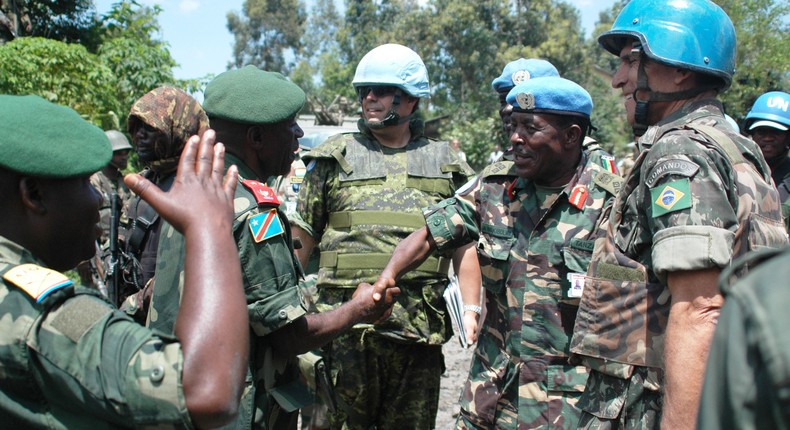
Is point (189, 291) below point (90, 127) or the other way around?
below

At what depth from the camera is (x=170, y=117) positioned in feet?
10.4

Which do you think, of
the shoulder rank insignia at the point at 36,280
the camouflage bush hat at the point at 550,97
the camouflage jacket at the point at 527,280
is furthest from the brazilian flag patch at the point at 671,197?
the shoulder rank insignia at the point at 36,280

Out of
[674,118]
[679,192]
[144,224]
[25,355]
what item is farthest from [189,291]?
[144,224]

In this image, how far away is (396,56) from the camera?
14.5 ft

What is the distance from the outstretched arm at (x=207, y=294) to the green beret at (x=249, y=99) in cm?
87

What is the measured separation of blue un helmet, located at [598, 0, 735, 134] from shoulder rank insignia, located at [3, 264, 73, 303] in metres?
2.10

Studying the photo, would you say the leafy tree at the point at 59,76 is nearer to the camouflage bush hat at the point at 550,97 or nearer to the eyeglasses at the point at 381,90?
the eyeglasses at the point at 381,90

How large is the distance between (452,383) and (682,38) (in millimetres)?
4399

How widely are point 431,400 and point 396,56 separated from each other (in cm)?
217

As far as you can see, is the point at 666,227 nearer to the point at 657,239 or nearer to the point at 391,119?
the point at 657,239

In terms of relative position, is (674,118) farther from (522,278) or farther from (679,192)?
(522,278)

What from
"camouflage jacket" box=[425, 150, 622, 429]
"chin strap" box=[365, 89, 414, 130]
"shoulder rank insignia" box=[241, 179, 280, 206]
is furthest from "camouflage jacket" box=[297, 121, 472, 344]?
"shoulder rank insignia" box=[241, 179, 280, 206]

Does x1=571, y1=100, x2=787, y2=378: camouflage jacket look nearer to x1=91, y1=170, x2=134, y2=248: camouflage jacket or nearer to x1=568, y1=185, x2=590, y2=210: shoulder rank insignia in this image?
x1=568, y1=185, x2=590, y2=210: shoulder rank insignia

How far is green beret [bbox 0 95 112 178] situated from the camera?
1.60 m
